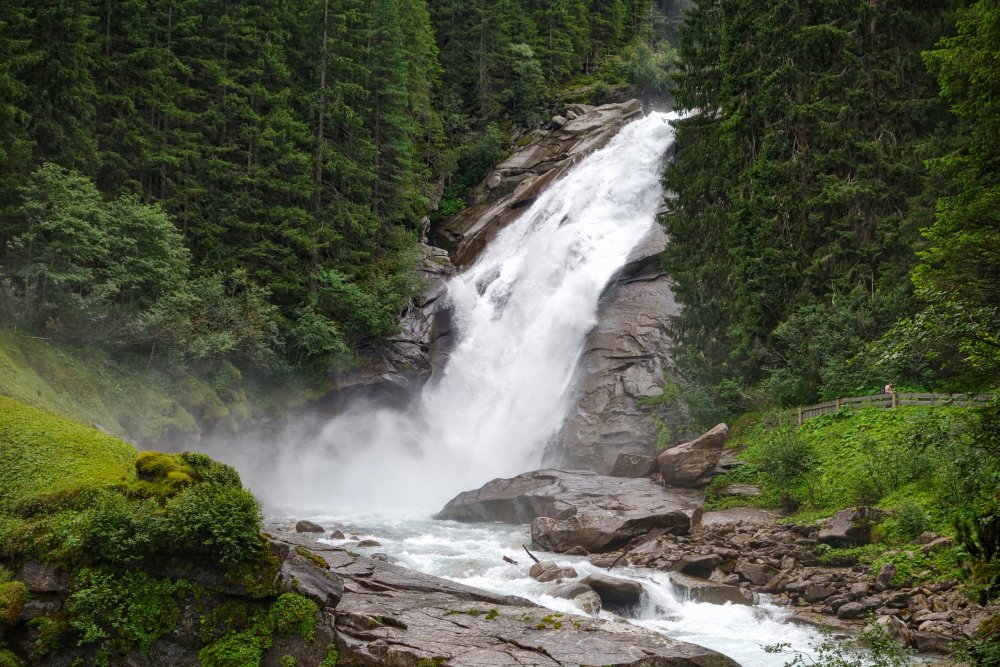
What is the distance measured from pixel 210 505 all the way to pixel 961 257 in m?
11.4

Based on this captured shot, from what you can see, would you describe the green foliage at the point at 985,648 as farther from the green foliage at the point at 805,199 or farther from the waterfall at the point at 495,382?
the waterfall at the point at 495,382

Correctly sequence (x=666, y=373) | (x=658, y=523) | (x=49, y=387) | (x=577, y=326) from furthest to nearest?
1. (x=577, y=326)
2. (x=666, y=373)
3. (x=49, y=387)
4. (x=658, y=523)

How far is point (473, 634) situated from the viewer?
32.1 ft

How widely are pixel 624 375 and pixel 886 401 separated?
509 inches

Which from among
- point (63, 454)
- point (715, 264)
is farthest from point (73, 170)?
point (715, 264)

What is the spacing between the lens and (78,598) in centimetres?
912

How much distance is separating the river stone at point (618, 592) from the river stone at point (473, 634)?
8.93ft

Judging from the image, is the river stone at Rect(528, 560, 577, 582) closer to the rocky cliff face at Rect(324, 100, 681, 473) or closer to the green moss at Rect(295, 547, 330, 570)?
the green moss at Rect(295, 547, 330, 570)

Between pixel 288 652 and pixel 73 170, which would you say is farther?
pixel 73 170

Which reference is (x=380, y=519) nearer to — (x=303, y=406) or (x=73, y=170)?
(x=303, y=406)

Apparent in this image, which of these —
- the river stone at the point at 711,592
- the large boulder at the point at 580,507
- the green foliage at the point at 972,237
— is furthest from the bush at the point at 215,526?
the large boulder at the point at 580,507

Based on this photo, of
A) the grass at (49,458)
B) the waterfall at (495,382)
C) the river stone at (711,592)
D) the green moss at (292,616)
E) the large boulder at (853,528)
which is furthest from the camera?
the waterfall at (495,382)

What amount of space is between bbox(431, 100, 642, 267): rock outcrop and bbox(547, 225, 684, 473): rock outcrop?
1002 centimetres

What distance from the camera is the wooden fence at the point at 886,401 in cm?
1641
